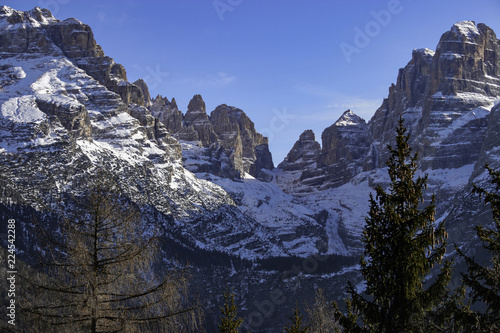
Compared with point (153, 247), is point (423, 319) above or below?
below

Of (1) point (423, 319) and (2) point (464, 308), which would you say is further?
(2) point (464, 308)

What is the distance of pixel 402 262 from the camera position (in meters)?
18.3

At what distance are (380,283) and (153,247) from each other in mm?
7679

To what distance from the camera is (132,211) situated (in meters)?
19.3

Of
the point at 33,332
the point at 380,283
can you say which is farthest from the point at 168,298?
the point at 380,283

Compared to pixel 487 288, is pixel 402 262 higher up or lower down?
higher up

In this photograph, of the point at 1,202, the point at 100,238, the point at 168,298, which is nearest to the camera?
the point at 168,298

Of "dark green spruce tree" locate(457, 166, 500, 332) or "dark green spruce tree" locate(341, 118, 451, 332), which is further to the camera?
"dark green spruce tree" locate(457, 166, 500, 332)

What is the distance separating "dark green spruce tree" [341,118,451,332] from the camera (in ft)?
60.0

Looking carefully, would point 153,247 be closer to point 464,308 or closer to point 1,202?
point 464,308

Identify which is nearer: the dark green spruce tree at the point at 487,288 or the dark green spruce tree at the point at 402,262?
the dark green spruce tree at the point at 402,262

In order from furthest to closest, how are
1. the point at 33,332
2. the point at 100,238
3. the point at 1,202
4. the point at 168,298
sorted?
the point at 1,202
the point at 100,238
the point at 168,298
the point at 33,332

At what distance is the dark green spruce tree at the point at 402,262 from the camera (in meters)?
18.3

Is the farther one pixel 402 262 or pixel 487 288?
pixel 487 288
